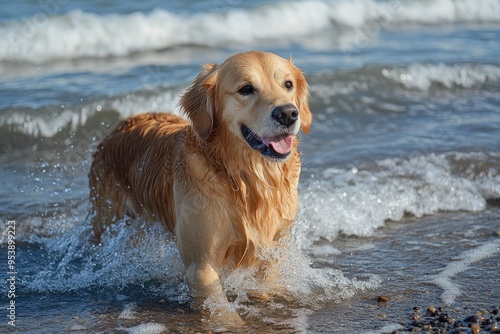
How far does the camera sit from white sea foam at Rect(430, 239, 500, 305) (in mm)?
4660

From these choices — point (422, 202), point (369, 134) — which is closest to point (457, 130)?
point (369, 134)

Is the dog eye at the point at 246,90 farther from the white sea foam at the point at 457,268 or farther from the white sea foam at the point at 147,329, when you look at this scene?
the white sea foam at the point at 457,268

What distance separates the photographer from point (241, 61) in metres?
4.36

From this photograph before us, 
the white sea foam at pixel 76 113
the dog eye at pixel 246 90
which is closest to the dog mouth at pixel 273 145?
the dog eye at pixel 246 90

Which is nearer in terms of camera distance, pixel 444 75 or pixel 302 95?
pixel 302 95

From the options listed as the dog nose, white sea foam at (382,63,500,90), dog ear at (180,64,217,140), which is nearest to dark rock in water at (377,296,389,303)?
the dog nose

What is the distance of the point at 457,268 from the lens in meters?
5.07

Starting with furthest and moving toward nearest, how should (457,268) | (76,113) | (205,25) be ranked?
(205,25), (76,113), (457,268)

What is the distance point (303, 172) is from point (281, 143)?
278 cm

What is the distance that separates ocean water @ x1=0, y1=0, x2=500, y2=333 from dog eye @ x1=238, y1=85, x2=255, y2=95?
3.26ft

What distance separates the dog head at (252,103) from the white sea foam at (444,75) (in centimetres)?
602

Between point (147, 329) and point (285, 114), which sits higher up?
point (285, 114)

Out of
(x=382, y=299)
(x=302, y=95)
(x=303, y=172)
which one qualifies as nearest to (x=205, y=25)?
(x=303, y=172)

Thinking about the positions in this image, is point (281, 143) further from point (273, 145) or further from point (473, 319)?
point (473, 319)
